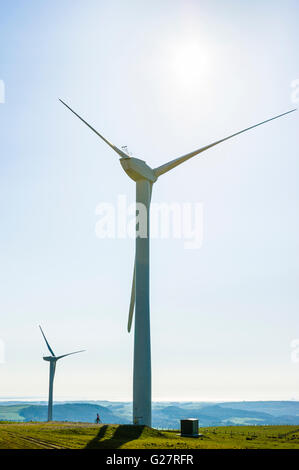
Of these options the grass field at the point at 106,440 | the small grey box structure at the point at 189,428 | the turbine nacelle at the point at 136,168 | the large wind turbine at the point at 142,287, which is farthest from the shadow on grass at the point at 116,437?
the turbine nacelle at the point at 136,168

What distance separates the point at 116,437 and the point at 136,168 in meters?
33.6

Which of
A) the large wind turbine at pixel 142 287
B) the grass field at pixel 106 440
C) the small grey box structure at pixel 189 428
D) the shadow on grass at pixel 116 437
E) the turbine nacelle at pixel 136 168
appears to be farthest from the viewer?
the turbine nacelle at pixel 136 168

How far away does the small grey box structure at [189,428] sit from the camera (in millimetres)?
45062

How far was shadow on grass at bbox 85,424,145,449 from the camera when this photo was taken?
33.8 m

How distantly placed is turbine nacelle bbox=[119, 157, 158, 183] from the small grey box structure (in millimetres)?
31060

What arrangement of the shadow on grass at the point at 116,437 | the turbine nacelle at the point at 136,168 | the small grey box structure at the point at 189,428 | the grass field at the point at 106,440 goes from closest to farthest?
the grass field at the point at 106,440 → the shadow on grass at the point at 116,437 → the small grey box structure at the point at 189,428 → the turbine nacelle at the point at 136,168

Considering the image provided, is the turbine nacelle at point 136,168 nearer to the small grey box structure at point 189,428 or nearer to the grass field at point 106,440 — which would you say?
the small grey box structure at point 189,428

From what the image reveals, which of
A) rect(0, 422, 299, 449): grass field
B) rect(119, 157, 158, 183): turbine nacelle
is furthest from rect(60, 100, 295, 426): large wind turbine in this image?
rect(0, 422, 299, 449): grass field

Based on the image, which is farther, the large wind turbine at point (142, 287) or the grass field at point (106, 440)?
the large wind turbine at point (142, 287)

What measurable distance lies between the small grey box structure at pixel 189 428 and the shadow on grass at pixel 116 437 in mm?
4322

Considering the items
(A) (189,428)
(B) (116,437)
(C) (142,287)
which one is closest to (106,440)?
(B) (116,437)

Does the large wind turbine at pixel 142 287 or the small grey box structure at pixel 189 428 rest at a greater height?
the large wind turbine at pixel 142 287
